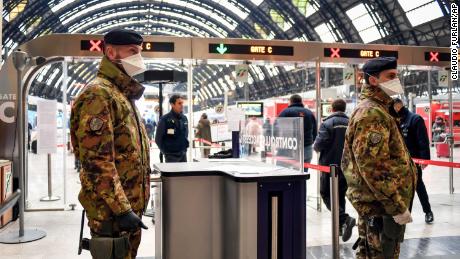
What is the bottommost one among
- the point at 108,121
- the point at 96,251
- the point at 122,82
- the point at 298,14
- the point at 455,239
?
the point at 455,239

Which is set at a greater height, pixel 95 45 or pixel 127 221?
pixel 95 45

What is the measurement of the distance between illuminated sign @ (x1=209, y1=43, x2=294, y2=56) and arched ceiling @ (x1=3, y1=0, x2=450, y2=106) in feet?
26.4

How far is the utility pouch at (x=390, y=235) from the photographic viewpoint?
2.67 m

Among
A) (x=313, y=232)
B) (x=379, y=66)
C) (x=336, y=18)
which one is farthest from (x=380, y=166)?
(x=336, y=18)

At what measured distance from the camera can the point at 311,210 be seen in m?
7.04

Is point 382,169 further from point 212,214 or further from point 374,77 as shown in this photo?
point 212,214

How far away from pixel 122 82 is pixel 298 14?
2728 centimetres

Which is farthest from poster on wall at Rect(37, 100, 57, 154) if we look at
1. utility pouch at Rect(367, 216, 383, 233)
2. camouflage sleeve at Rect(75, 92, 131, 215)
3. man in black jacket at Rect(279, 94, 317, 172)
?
utility pouch at Rect(367, 216, 383, 233)

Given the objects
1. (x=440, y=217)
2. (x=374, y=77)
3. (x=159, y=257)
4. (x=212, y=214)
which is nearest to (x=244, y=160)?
(x=212, y=214)

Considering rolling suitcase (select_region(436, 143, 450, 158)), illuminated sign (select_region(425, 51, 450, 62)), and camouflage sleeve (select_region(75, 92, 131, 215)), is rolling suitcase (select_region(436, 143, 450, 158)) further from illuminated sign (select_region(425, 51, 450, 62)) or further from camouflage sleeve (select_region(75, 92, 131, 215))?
camouflage sleeve (select_region(75, 92, 131, 215))

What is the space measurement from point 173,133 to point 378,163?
13.9 ft

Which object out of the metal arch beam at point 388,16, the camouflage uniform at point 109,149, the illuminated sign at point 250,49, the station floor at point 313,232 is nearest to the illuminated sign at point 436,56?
the station floor at point 313,232

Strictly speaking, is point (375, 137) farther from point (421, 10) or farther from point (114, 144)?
point (421, 10)

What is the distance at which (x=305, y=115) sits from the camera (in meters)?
6.96
